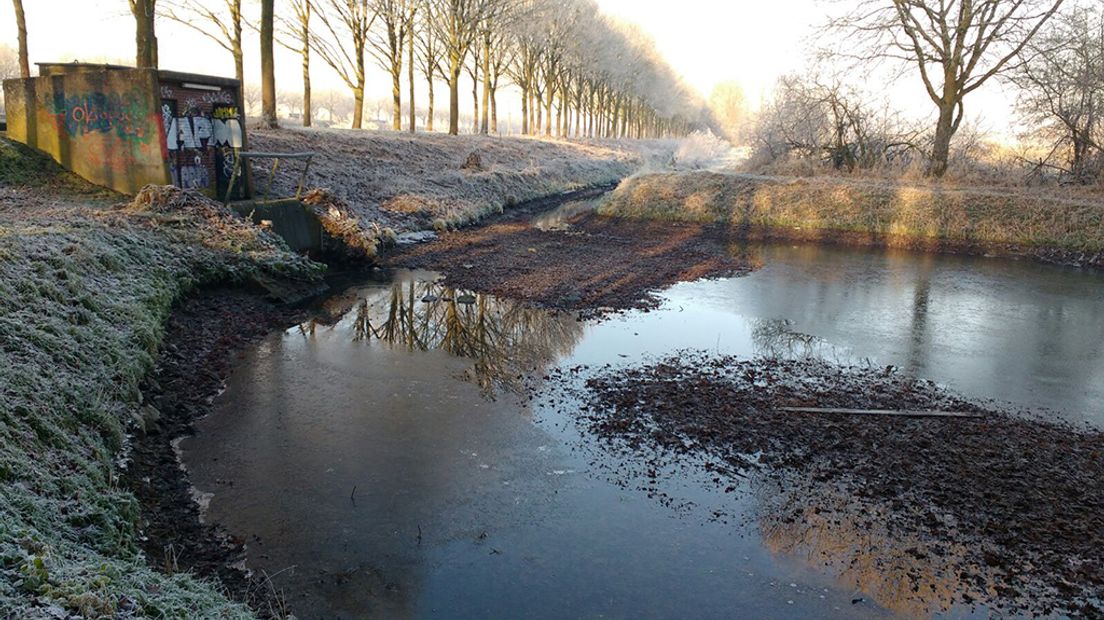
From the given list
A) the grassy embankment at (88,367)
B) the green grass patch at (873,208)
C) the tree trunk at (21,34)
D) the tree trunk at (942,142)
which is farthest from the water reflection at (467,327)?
the tree trunk at (942,142)

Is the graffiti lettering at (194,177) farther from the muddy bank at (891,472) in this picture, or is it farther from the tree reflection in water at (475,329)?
the muddy bank at (891,472)

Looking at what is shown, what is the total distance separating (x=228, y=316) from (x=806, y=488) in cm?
789

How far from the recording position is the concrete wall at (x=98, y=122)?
13336 millimetres

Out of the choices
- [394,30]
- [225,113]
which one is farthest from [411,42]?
[225,113]

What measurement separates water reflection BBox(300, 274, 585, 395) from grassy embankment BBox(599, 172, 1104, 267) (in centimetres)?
1132

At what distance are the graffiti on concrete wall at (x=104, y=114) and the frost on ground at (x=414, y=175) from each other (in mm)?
3242

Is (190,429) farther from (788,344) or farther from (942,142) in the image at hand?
(942,142)

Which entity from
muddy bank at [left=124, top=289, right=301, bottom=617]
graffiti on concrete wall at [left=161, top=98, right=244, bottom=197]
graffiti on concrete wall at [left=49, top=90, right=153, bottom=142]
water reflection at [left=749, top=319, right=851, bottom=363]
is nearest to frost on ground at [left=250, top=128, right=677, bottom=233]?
graffiti on concrete wall at [left=161, top=98, right=244, bottom=197]

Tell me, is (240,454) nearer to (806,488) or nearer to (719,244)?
(806,488)

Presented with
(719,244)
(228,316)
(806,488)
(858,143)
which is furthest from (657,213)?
(806,488)

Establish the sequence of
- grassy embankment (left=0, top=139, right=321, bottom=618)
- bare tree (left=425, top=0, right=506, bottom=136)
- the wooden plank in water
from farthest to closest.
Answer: bare tree (left=425, top=0, right=506, bottom=136) → the wooden plank in water → grassy embankment (left=0, top=139, right=321, bottom=618)

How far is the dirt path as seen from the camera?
41.6ft

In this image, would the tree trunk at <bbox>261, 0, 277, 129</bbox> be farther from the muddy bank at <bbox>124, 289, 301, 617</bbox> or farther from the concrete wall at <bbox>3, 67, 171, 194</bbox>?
the muddy bank at <bbox>124, 289, 301, 617</bbox>

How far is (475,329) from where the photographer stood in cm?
1035
